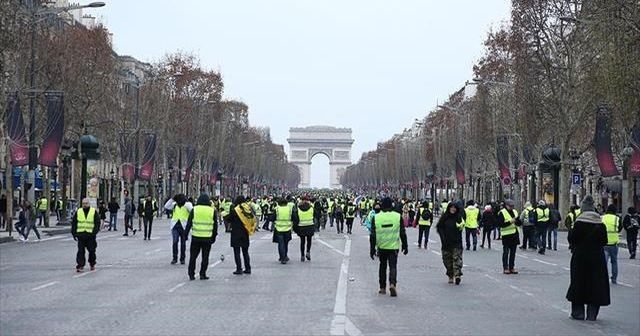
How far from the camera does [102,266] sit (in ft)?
89.8

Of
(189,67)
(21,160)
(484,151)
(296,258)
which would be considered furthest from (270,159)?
(296,258)

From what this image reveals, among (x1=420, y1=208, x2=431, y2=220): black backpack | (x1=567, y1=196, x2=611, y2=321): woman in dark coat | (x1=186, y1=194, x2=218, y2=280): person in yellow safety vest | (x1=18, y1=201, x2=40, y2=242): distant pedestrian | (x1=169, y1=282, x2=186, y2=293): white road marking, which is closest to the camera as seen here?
(x1=567, y1=196, x2=611, y2=321): woman in dark coat

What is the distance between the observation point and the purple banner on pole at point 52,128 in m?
46.5

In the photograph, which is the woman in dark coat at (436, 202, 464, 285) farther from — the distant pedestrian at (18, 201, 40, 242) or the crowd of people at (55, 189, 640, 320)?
the distant pedestrian at (18, 201, 40, 242)

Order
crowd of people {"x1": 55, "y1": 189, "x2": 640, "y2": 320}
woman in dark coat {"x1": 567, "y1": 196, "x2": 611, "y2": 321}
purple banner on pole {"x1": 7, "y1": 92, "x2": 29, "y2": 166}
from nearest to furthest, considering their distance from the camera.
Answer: woman in dark coat {"x1": 567, "y1": 196, "x2": 611, "y2": 321} → crowd of people {"x1": 55, "y1": 189, "x2": 640, "y2": 320} → purple banner on pole {"x1": 7, "y1": 92, "x2": 29, "y2": 166}

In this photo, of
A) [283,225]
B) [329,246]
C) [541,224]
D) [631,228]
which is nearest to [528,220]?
[541,224]

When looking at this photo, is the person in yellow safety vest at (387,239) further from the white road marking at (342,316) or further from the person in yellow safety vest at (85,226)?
the person in yellow safety vest at (85,226)

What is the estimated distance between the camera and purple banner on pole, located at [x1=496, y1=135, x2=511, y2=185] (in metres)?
69.4

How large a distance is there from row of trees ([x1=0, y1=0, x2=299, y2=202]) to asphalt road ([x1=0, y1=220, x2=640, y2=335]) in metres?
18.1

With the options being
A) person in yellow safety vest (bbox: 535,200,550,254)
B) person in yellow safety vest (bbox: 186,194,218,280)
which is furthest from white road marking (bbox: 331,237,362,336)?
person in yellow safety vest (bbox: 535,200,550,254)

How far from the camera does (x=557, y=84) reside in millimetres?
61750

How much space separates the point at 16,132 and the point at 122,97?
141 ft

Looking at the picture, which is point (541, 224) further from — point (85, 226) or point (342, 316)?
point (342, 316)

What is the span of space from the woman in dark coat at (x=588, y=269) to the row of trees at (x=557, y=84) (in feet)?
52.2
